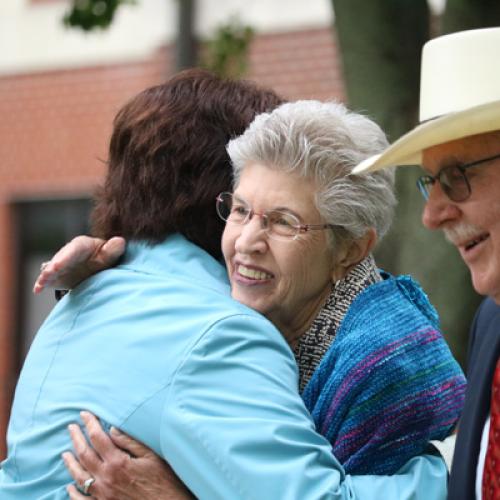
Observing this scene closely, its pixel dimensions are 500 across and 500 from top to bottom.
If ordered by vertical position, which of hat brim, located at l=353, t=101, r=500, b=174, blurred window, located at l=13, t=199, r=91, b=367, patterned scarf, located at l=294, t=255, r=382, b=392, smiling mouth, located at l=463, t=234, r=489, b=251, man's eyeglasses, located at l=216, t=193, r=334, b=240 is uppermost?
hat brim, located at l=353, t=101, r=500, b=174

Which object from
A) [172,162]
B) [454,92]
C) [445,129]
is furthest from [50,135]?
[445,129]

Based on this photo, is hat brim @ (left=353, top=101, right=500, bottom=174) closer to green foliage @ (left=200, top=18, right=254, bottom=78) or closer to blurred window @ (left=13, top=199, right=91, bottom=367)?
green foliage @ (left=200, top=18, right=254, bottom=78)

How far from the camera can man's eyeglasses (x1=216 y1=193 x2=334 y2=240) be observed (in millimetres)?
3088

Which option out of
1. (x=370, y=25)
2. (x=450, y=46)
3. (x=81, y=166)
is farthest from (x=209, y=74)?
(x=81, y=166)

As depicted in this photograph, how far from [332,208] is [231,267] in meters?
0.30

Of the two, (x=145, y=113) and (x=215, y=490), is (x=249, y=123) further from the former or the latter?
(x=215, y=490)

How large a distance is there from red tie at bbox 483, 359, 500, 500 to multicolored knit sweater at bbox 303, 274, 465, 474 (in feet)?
0.60

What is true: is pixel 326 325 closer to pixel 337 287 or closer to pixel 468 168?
pixel 337 287

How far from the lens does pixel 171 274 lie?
9.77ft

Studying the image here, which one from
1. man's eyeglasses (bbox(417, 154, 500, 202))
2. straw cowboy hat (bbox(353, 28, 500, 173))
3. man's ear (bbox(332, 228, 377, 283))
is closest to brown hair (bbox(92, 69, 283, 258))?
man's ear (bbox(332, 228, 377, 283))

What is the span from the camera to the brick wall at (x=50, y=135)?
9.60m

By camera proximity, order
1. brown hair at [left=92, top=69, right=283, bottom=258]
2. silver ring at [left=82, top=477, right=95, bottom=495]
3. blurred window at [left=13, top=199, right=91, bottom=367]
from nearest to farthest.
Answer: silver ring at [left=82, top=477, right=95, bottom=495] < brown hair at [left=92, top=69, right=283, bottom=258] < blurred window at [left=13, top=199, right=91, bottom=367]

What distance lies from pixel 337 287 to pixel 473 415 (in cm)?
51

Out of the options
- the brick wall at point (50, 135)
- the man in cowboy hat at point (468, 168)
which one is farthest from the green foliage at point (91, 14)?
the brick wall at point (50, 135)
